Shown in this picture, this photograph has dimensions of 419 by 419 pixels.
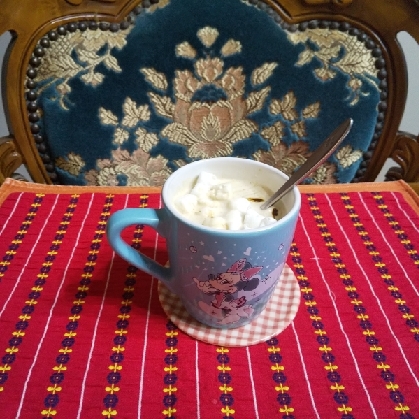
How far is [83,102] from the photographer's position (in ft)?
2.15

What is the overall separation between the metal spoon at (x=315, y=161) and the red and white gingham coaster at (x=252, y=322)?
0.36ft

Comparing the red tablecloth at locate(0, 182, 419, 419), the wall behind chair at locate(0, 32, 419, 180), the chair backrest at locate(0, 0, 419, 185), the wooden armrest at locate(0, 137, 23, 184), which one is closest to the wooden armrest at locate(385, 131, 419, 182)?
the chair backrest at locate(0, 0, 419, 185)

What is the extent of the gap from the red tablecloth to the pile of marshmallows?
120 millimetres

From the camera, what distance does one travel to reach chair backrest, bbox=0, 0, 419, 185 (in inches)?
24.4

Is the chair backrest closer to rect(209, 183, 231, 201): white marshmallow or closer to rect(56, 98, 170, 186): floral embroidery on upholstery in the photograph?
rect(56, 98, 170, 186): floral embroidery on upholstery

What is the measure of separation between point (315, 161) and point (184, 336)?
0.21 metres

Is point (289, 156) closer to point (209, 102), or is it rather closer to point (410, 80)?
point (209, 102)

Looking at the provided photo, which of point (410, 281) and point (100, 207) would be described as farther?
point (100, 207)

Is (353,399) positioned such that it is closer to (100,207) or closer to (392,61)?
(100,207)

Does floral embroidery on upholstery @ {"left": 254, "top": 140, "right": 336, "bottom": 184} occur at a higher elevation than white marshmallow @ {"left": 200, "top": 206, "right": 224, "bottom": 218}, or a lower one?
lower

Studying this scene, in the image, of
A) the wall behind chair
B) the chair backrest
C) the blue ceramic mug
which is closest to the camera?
the blue ceramic mug

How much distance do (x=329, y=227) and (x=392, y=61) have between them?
278 millimetres

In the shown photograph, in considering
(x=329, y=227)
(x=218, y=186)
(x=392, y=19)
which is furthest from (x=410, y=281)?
(x=392, y=19)

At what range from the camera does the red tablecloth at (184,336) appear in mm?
370
